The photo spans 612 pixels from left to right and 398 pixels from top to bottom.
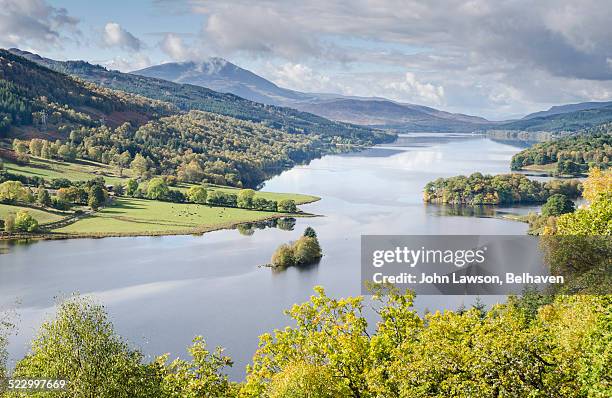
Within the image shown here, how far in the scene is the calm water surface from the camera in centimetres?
4616

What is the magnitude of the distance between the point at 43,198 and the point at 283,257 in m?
40.8

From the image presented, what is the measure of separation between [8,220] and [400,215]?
2127 inches

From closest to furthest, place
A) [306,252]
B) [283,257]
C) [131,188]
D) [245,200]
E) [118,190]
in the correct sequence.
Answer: [283,257], [306,252], [245,200], [131,188], [118,190]

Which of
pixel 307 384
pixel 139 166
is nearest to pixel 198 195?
pixel 139 166

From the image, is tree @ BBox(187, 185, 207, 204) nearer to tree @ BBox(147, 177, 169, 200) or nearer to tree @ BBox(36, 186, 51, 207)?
tree @ BBox(147, 177, 169, 200)

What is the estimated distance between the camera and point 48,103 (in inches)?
6555

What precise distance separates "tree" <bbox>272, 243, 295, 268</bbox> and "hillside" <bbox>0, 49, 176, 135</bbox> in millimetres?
96910

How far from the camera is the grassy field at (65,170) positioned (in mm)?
106938

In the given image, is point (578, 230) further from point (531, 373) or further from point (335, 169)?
point (335, 169)

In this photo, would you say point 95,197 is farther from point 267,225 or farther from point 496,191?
point 496,191

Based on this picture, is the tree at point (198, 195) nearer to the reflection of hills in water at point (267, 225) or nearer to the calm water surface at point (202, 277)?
the reflection of hills in water at point (267, 225)

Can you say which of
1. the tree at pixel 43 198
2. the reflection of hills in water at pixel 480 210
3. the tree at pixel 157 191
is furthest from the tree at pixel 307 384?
the tree at pixel 157 191

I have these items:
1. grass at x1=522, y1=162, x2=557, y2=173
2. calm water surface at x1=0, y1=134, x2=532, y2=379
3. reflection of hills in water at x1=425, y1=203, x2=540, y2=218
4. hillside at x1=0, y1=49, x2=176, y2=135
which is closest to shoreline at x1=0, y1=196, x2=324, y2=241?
calm water surface at x1=0, y1=134, x2=532, y2=379

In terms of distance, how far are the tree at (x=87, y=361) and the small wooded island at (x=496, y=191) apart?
100042mm
